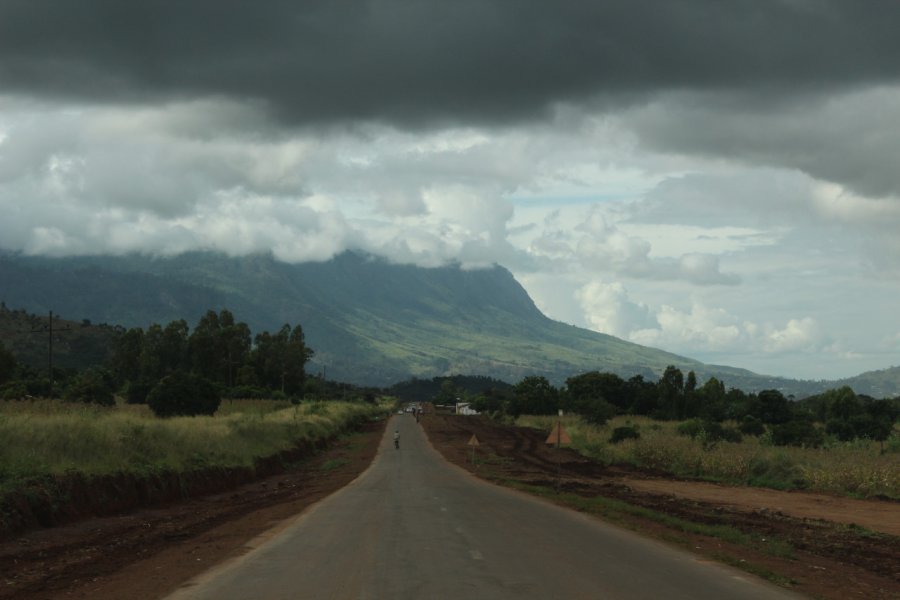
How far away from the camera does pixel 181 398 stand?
6181cm

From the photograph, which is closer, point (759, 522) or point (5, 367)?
point (759, 522)

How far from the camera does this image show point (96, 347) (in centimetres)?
16512

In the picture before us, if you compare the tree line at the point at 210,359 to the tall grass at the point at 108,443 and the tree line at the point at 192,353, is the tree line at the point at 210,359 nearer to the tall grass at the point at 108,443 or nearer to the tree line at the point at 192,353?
the tree line at the point at 192,353

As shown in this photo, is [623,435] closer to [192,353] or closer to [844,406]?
[844,406]

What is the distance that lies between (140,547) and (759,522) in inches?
630

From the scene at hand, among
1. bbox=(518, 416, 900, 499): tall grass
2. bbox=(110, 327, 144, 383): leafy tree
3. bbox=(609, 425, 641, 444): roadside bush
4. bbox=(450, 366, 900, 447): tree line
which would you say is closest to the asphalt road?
bbox=(518, 416, 900, 499): tall grass

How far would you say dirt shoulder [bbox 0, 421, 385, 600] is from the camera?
1392 centimetres

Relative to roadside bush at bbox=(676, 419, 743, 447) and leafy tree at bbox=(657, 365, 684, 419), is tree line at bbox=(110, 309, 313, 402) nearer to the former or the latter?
leafy tree at bbox=(657, 365, 684, 419)

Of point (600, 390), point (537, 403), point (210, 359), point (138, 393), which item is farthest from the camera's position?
point (537, 403)

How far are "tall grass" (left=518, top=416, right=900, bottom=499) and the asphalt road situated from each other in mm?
14654

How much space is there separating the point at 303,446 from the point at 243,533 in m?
40.2

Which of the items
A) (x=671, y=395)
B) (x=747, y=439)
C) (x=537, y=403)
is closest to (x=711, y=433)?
(x=747, y=439)

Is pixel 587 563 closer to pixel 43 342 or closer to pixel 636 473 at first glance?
pixel 636 473

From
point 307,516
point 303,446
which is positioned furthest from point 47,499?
point 303,446
